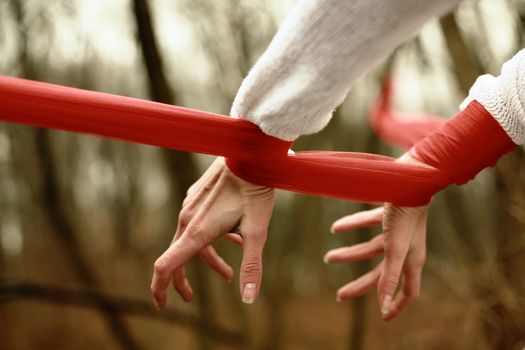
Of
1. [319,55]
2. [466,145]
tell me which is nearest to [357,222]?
[466,145]

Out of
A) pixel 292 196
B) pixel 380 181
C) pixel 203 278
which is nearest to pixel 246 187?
pixel 380 181

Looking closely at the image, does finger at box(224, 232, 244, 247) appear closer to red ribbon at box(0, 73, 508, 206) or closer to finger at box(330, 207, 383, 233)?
red ribbon at box(0, 73, 508, 206)

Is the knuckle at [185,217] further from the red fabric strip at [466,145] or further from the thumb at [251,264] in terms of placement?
the red fabric strip at [466,145]

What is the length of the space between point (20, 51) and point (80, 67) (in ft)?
1.30

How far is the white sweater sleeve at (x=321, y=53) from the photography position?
0.65 m

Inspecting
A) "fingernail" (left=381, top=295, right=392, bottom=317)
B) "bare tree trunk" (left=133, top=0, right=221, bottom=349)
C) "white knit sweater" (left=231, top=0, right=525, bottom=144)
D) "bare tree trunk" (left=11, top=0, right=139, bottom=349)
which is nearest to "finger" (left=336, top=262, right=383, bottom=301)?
"fingernail" (left=381, top=295, right=392, bottom=317)

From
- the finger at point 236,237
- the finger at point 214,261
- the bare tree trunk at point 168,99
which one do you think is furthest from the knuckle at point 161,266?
the bare tree trunk at point 168,99

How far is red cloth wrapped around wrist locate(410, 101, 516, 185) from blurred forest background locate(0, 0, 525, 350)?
195cm

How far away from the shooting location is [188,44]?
4184 mm

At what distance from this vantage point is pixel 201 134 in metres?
0.79

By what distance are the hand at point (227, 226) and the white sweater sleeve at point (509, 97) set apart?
373 millimetres

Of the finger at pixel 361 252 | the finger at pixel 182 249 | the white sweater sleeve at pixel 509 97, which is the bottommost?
the finger at pixel 361 252

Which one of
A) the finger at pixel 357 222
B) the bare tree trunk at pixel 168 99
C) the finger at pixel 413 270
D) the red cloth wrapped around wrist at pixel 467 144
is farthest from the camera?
the bare tree trunk at pixel 168 99

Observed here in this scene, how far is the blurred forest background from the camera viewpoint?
3281 millimetres
